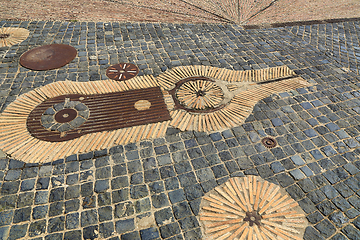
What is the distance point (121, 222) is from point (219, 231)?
1.39 meters

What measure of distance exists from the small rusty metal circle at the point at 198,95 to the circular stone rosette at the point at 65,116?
197cm

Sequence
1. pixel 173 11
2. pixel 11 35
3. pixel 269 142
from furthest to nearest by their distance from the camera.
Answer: pixel 173 11
pixel 11 35
pixel 269 142

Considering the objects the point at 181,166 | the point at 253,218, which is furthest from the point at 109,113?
the point at 253,218

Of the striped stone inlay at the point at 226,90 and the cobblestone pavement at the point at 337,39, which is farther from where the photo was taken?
the cobblestone pavement at the point at 337,39

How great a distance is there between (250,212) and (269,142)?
63.2 inches

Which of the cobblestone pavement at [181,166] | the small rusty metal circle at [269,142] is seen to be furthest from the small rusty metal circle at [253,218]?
the small rusty metal circle at [269,142]

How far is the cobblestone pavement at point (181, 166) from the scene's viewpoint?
3.64 m

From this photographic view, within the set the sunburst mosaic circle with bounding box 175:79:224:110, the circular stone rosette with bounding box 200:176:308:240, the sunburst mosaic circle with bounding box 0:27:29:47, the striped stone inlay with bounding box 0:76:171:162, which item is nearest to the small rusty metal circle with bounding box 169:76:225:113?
the sunburst mosaic circle with bounding box 175:79:224:110

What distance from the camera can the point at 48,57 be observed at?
6719 millimetres

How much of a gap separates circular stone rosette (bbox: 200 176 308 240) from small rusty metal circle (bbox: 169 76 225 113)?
6.22 ft

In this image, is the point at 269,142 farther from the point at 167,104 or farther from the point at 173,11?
the point at 173,11

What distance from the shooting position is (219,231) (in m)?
3.56

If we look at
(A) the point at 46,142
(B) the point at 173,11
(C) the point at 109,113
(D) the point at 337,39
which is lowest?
(A) the point at 46,142

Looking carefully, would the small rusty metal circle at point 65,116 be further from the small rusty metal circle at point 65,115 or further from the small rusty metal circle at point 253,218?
the small rusty metal circle at point 253,218
